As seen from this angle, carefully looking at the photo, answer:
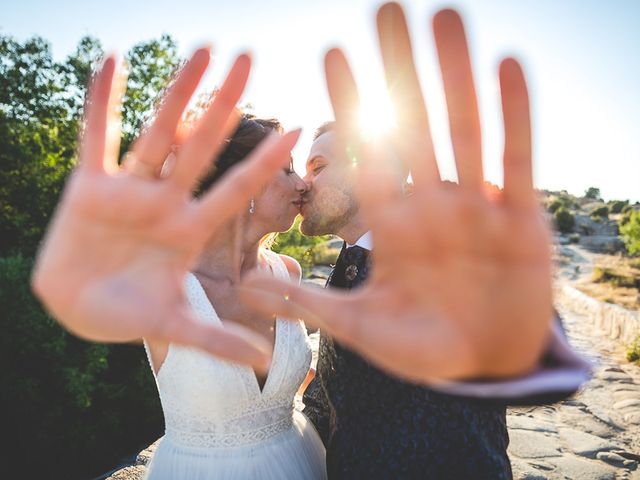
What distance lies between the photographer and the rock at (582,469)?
3301 millimetres

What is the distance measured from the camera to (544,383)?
0.71m

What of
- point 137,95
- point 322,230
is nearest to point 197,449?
point 322,230

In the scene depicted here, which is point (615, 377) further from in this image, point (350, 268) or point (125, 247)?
point (125, 247)

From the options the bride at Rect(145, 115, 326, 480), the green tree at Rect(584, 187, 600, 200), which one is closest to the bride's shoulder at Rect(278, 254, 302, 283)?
the bride at Rect(145, 115, 326, 480)

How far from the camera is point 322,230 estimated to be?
8.21ft

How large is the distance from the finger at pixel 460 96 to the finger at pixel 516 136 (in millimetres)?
43

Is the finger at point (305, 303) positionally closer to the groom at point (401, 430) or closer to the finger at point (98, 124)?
the finger at point (98, 124)

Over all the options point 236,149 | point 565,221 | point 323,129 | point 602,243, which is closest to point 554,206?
point 565,221

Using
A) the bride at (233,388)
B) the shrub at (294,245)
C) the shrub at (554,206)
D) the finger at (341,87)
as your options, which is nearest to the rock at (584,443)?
the bride at (233,388)

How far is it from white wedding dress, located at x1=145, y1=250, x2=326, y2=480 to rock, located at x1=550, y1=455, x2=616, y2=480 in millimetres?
2401

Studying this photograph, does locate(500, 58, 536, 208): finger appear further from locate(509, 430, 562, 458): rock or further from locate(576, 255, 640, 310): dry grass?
locate(576, 255, 640, 310): dry grass

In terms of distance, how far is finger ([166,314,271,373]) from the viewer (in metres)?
0.62

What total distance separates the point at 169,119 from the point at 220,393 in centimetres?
130

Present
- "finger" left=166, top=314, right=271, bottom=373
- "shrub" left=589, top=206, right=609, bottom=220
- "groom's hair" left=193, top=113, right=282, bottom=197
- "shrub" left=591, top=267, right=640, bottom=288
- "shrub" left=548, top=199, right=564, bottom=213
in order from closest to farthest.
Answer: "finger" left=166, top=314, right=271, bottom=373, "groom's hair" left=193, top=113, right=282, bottom=197, "shrub" left=591, top=267, right=640, bottom=288, "shrub" left=548, top=199, right=564, bottom=213, "shrub" left=589, top=206, right=609, bottom=220
